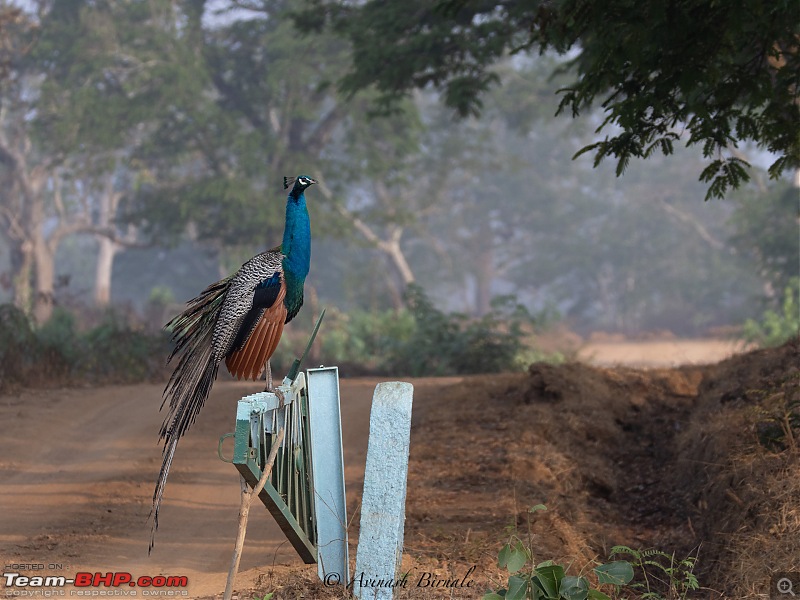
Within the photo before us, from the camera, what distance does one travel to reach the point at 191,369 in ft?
15.4

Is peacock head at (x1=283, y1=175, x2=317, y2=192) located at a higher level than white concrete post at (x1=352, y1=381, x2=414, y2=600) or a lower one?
higher

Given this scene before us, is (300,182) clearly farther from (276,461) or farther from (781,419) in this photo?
(781,419)

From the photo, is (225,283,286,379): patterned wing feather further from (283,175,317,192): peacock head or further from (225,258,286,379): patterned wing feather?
(283,175,317,192): peacock head

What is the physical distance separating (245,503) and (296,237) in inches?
60.0

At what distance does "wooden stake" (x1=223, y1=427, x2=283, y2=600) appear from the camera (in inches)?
156

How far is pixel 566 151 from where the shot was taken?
4584 cm

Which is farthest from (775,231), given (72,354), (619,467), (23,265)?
(23,265)

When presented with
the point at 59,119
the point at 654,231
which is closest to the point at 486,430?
the point at 59,119

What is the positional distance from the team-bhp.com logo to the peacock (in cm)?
33

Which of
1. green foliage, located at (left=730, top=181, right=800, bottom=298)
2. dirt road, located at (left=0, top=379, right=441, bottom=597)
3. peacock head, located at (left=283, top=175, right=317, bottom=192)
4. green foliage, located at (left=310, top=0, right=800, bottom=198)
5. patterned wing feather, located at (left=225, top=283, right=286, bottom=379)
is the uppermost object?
green foliage, located at (left=730, top=181, right=800, bottom=298)

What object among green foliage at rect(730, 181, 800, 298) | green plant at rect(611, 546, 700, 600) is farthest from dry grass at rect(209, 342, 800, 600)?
green foliage at rect(730, 181, 800, 298)

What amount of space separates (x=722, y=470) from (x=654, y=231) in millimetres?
36266

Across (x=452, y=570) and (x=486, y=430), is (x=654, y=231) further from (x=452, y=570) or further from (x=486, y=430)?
(x=452, y=570)

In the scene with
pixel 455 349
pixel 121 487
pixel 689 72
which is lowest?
pixel 121 487
